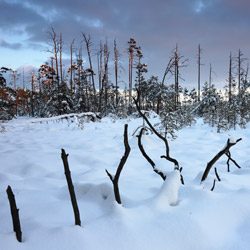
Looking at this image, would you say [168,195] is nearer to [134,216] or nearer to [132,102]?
[134,216]

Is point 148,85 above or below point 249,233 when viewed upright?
above

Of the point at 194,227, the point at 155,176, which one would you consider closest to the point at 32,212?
the point at 194,227

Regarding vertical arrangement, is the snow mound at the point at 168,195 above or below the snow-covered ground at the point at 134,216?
above

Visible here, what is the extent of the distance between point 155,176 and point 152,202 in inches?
46.2

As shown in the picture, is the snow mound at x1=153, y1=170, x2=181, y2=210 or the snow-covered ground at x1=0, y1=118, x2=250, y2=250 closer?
the snow-covered ground at x1=0, y1=118, x2=250, y2=250

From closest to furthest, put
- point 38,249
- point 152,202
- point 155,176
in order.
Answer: point 38,249 < point 152,202 < point 155,176

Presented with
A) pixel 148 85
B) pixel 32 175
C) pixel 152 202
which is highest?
pixel 148 85

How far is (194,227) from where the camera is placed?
1.39 m

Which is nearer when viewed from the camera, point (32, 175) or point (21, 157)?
point (32, 175)

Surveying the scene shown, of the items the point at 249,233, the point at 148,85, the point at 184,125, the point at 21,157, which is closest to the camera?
the point at 249,233

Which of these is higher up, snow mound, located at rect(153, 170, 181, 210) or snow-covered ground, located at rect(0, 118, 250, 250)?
snow mound, located at rect(153, 170, 181, 210)

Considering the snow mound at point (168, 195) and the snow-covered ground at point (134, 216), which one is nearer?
the snow-covered ground at point (134, 216)

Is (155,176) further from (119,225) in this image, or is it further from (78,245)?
(78,245)

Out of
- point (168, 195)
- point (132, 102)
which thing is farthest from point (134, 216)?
point (132, 102)
